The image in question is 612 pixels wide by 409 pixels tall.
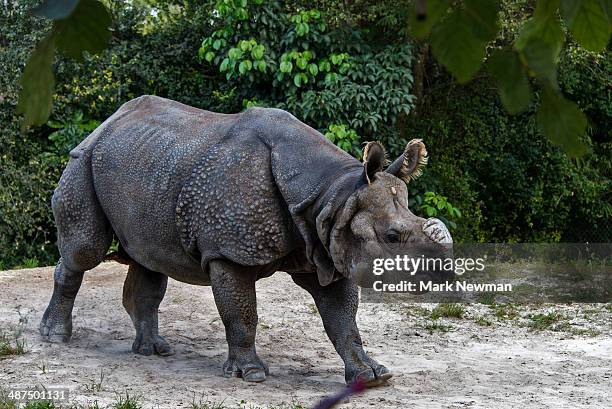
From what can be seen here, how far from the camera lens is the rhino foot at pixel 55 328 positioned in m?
7.03

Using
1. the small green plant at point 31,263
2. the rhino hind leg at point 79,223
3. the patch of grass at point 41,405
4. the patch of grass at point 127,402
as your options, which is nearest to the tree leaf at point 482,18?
the patch of grass at point 127,402

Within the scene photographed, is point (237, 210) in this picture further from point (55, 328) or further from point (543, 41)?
point (543, 41)

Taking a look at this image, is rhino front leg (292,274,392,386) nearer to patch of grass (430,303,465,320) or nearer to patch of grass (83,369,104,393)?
patch of grass (83,369,104,393)

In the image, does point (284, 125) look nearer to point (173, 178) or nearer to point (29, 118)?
point (173, 178)

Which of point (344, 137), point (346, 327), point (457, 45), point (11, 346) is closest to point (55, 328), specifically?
point (11, 346)

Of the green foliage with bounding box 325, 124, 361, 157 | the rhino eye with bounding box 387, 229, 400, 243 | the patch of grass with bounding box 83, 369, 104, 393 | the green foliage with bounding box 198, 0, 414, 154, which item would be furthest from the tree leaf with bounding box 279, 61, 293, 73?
the rhino eye with bounding box 387, 229, 400, 243

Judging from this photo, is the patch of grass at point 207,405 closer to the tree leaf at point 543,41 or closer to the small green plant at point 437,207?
the tree leaf at point 543,41

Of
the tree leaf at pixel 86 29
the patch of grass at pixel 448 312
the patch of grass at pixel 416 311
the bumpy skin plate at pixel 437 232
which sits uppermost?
the tree leaf at pixel 86 29

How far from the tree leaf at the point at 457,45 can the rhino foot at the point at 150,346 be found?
6.06 metres

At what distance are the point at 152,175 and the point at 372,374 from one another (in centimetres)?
181

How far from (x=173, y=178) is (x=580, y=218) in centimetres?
851

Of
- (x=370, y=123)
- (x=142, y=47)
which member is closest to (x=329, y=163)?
(x=370, y=123)

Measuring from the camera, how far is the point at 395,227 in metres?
5.48

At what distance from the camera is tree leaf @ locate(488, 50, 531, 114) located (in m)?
1.16
